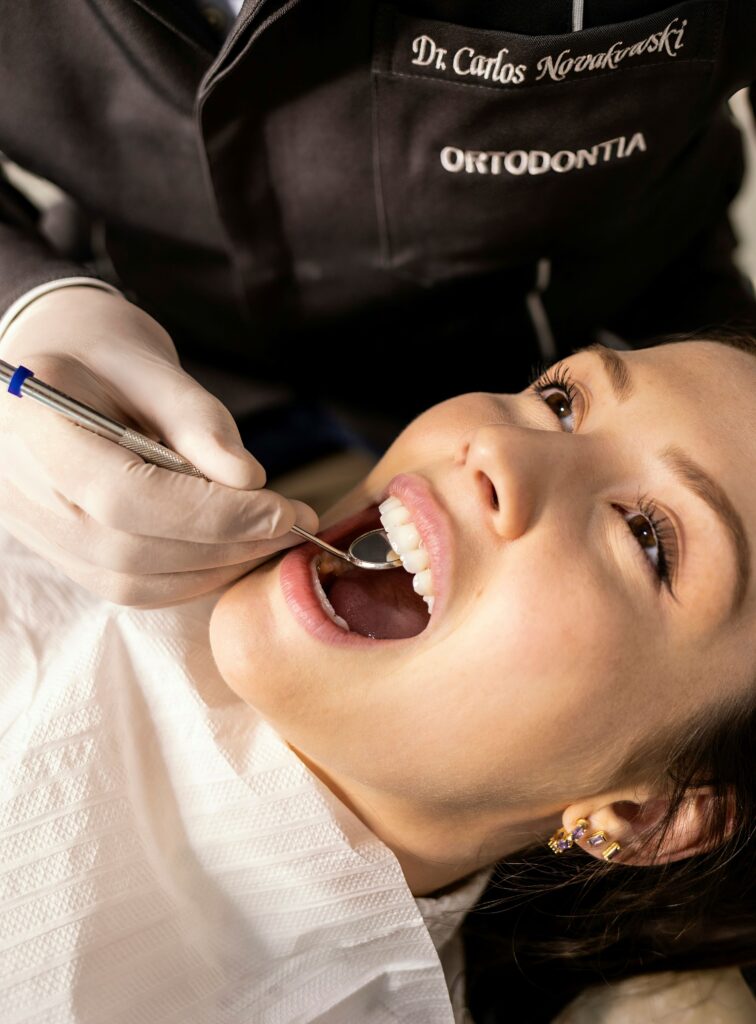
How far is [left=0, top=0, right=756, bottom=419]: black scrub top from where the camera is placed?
925 millimetres

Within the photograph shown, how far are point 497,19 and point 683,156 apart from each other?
0.36 m

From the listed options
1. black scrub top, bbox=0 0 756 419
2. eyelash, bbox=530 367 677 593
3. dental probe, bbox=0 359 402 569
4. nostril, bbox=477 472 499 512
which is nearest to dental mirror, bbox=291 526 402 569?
dental probe, bbox=0 359 402 569

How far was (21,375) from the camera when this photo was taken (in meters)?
0.76

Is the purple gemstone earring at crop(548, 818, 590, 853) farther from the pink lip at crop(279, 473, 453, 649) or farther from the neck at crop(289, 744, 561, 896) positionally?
the pink lip at crop(279, 473, 453, 649)

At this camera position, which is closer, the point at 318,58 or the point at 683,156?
the point at 318,58

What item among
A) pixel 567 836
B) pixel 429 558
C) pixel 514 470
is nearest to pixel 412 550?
pixel 429 558

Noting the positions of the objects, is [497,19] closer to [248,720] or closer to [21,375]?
[21,375]

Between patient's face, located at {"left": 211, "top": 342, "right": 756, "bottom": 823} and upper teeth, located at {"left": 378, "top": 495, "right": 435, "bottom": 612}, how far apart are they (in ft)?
0.05

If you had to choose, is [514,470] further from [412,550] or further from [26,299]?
[26,299]

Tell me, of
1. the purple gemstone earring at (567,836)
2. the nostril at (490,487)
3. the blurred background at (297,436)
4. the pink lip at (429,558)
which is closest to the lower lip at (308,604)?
the pink lip at (429,558)

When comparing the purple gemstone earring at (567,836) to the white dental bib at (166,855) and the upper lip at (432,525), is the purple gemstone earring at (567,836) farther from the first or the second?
the upper lip at (432,525)

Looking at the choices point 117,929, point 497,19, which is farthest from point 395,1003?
point 497,19

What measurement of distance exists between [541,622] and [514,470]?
0.47 ft

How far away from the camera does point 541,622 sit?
833mm
